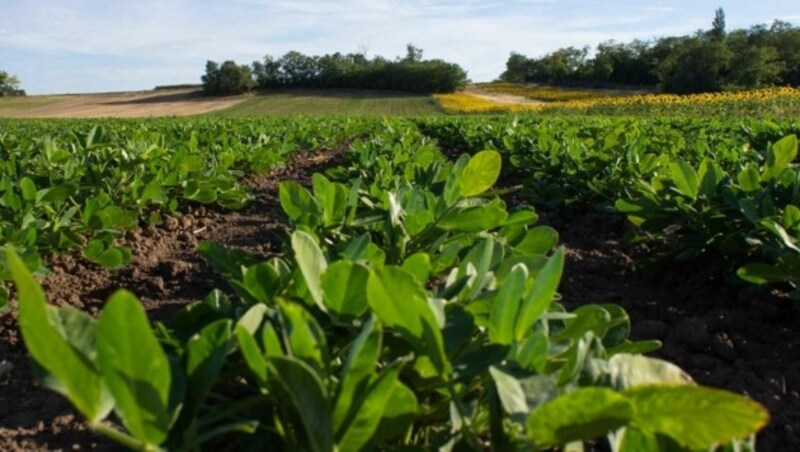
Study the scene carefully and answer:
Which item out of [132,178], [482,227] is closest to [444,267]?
[482,227]

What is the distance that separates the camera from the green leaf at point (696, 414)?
76 cm

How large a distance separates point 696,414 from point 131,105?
59.2 metres

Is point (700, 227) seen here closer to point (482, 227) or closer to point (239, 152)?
point (482, 227)

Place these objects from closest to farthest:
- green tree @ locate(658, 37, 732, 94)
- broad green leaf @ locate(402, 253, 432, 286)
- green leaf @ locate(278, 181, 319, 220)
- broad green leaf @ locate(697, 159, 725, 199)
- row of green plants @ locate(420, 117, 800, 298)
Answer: broad green leaf @ locate(402, 253, 432, 286) < green leaf @ locate(278, 181, 319, 220) < row of green plants @ locate(420, 117, 800, 298) < broad green leaf @ locate(697, 159, 725, 199) < green tree @ locate(658, 37, 732, 94)

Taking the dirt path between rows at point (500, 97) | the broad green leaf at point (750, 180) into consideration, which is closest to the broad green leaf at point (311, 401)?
the broad green leaf at point (750, 180)

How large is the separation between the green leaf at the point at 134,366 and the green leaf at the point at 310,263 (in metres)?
0.40

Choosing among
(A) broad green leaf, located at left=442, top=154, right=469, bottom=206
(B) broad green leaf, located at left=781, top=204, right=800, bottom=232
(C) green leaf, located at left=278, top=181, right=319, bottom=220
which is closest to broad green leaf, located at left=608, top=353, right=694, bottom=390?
(A) broad green leaf, located at left=442, top=154, right=469, bottom=206

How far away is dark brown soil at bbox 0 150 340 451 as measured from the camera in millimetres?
1653

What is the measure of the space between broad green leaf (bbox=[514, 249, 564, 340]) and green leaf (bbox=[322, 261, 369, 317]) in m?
0.26

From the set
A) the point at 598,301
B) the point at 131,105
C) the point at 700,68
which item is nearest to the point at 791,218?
the point at 598,301

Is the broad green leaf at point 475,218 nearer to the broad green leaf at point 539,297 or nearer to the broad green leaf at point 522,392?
the broad green leaf at point 539,297

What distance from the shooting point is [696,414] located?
804 mm

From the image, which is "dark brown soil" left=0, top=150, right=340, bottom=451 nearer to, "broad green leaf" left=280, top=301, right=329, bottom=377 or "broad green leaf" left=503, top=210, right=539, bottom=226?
"broad green leaf" left=503, top=210, right=539, bottom=226

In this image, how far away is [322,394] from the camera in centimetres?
88
